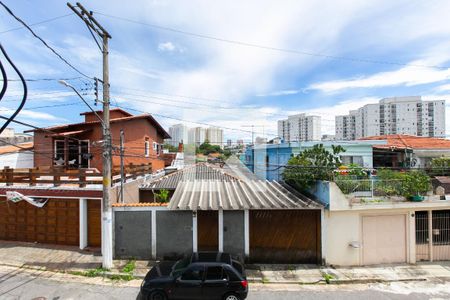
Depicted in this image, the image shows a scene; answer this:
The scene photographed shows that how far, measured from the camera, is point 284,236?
33.4ft

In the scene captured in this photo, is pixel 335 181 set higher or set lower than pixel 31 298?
higher

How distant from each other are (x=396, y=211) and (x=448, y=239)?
2.87 metres

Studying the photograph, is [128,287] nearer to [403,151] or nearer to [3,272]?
[3,272]

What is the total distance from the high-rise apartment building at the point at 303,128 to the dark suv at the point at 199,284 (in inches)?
581

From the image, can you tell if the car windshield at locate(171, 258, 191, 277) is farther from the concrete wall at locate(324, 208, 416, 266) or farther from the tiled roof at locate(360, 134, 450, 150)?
the tiled roof at locate(360, 134, 450, 150)

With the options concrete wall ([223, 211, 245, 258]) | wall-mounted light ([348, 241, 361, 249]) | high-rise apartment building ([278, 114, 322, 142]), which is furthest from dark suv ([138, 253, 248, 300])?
high-rise apartment building ([278, 114, 322, 142])

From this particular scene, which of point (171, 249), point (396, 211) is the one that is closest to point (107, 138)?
point (171, 249)

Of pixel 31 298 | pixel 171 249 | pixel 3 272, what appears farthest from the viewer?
pixel 171 249

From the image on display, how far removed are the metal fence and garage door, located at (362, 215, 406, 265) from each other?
3.20 feet

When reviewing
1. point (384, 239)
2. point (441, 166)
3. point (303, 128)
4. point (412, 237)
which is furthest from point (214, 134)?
point (412, 237)

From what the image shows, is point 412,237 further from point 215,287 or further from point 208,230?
point 215,287

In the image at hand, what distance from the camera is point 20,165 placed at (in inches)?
713

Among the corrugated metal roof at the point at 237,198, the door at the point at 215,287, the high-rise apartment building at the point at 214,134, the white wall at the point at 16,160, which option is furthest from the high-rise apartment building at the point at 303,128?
the white wall at the point at 16,160

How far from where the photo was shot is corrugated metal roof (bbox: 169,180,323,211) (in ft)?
32.2
